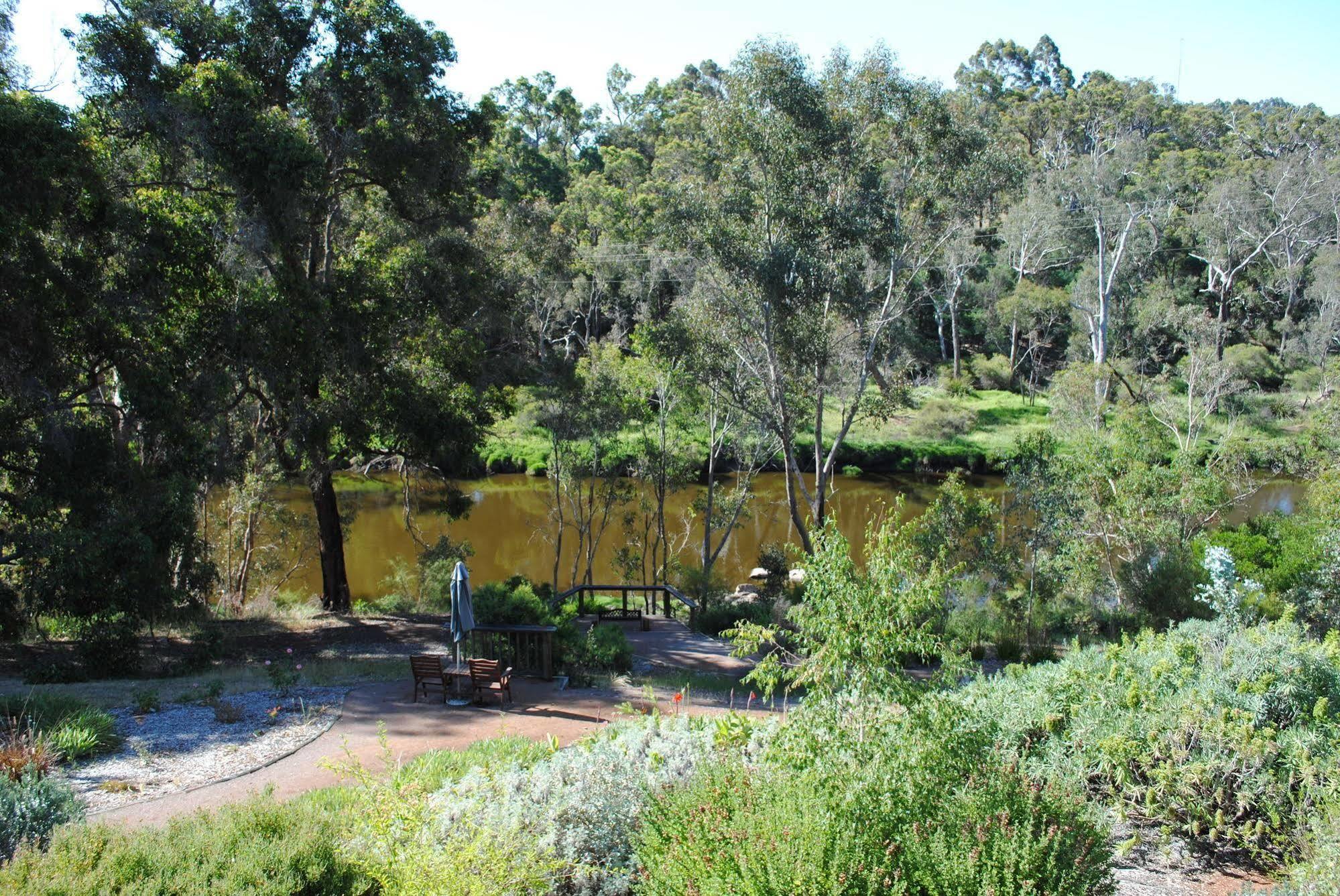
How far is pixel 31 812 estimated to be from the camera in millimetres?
5598

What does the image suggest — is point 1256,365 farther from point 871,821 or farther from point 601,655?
point 871,821

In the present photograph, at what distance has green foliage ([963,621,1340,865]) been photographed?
6.39 m

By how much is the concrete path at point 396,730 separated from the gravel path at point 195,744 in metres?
0.18

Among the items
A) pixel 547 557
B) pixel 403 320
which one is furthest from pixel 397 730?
pixel 547 557

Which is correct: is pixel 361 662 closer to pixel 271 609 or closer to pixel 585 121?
pixel 271 609

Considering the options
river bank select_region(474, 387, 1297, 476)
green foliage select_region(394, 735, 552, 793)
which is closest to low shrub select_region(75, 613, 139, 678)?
green foliage select_region(394, 735, 552, 793)

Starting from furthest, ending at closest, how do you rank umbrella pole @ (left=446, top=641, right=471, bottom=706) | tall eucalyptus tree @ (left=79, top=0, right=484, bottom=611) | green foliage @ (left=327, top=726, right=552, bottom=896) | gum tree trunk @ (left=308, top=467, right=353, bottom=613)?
gum tree trunk @ (left=308, top=467, right=353, bottom=613)
tall eucalyptus tree @ (left=79, top=0, right=484, bottom=611)
umbrella pole @ (left=446, top=641, right=471, bottom=706)
green foliage @ (left=327, top=726, right=552, bottom=896)

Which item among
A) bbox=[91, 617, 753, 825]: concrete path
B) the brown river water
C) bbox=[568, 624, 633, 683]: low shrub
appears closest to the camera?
bbox=[91, 617, 753, 825]: concrete path

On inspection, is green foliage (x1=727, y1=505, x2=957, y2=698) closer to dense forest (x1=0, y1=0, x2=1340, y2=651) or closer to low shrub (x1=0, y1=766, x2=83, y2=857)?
low shrub (x1=0, y1=766, x2=83, y2=857)

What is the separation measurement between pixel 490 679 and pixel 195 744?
3056mm

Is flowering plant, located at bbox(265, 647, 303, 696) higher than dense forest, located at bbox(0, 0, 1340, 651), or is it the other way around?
dense forest, located at bbox(0, 0, 1340, 651)

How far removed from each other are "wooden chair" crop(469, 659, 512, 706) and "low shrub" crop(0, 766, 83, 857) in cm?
446

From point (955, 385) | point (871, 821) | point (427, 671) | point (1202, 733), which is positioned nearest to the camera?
point (871, 821)

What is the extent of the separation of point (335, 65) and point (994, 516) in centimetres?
1420
